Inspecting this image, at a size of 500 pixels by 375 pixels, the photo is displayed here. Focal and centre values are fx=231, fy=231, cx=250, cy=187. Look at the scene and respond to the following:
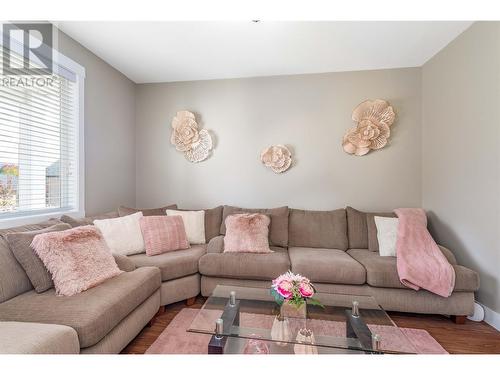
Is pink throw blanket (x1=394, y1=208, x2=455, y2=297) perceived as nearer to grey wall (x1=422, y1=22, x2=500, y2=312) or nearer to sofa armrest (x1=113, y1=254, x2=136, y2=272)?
grey wall (x1=422, y1=22, x2=500, y2=312)

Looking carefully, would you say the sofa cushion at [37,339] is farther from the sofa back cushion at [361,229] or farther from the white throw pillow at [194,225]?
the sofa back cushion at [361,229]

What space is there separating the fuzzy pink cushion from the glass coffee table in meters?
0.73

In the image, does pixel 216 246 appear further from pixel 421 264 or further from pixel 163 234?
pixel 421 264

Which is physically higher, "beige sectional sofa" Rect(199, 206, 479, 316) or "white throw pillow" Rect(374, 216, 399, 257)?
"white throw pillow" Rect(374, 216, 399, 257)

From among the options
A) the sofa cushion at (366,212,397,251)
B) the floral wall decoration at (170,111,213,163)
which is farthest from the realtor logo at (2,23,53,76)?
the sofa cushion at (366,212,397,251)

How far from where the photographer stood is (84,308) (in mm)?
1237

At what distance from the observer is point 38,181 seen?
1969 mm

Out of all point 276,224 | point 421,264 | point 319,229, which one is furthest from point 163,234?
point 421,264

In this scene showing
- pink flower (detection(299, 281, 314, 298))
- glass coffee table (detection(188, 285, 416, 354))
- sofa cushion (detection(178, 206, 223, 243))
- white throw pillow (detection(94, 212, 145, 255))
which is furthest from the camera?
sofa cushion (detection(178, 206, 223, 243))

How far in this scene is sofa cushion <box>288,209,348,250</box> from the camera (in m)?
2.56

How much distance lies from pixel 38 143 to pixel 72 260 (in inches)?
46.8

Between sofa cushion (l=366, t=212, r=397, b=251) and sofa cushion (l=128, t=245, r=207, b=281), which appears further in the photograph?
sofa cushion (l=366, t=212, r=397, b=251)

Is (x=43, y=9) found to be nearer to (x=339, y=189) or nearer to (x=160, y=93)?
(x=160, y=93)
